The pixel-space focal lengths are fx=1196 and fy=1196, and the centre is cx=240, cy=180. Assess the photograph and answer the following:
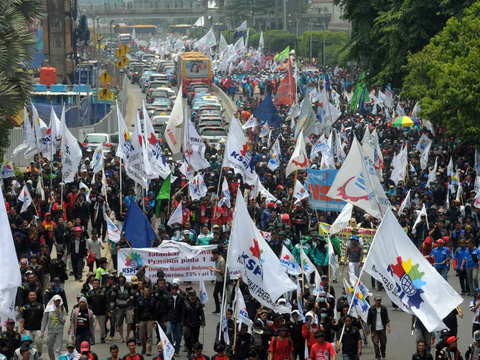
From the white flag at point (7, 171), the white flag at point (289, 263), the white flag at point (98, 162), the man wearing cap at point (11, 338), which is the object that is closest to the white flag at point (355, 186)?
the white flag at point (289, 263)

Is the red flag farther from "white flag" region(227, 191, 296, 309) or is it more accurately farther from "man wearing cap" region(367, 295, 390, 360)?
"white flag" region(227, 191, 296, 309)

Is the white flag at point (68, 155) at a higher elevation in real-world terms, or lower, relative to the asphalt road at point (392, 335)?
higher

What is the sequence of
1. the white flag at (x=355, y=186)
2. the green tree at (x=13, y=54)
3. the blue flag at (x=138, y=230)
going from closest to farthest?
the blue flag at (x=138, y=230) < the white flag at (x=355, y=186) < the green tree at (x=13, y=54)

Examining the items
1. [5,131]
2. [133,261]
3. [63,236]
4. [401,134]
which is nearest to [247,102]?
[401,134]

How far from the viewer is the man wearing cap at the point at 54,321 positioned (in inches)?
644

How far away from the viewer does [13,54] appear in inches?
892

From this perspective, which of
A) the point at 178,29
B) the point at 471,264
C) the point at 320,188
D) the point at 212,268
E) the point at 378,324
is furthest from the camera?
the point at 178,29

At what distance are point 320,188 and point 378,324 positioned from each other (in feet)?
28.6

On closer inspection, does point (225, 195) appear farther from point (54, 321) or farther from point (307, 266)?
point (54, 321)

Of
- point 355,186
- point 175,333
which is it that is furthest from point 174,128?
point 175,333

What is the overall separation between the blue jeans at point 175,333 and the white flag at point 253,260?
6.25 ft

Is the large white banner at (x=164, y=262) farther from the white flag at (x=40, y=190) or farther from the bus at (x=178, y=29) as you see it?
the bus at (x=178, y=29)

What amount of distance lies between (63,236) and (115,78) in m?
47.1

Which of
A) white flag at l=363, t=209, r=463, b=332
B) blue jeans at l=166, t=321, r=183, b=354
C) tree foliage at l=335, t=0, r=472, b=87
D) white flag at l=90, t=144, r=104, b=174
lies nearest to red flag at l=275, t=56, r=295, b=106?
tree foliage at l=335, t=0, r=472, b=87
